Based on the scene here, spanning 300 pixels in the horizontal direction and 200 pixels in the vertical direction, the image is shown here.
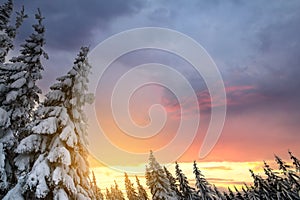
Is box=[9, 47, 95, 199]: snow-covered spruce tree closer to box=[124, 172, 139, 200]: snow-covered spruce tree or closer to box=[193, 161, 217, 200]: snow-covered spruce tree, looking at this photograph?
box=[193, 161, 217, 200]: snow-covered spruce tree

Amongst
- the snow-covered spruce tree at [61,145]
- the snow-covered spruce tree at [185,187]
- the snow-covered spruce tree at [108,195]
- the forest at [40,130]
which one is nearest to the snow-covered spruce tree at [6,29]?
the forest at [40,130]

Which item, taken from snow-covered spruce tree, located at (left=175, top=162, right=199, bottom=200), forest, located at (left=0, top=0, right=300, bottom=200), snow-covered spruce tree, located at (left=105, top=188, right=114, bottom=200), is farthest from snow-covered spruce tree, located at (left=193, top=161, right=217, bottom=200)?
snow-covered spruce tree, located at (left=105, top=188, right=114, bottom=200)

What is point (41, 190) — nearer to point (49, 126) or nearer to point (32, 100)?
point (49, 126)

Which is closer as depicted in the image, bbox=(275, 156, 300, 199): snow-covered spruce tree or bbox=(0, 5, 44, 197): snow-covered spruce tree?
bbox=(0, 5, 44, 197): snow-covered spruce tree

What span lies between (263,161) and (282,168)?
3488 mm

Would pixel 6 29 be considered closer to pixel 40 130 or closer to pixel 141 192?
pixel 40 130

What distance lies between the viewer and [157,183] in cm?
3544

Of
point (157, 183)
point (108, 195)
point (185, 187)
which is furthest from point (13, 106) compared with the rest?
point (108, 195)

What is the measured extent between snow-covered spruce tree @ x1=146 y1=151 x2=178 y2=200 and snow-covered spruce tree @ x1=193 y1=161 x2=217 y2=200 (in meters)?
4.83

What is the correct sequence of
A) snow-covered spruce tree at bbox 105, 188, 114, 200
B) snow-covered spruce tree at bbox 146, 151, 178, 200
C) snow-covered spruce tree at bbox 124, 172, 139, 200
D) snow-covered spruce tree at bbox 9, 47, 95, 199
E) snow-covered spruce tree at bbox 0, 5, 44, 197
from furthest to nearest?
snow-covered spruce tree at bbox 105, 188, 114, 200 → snow-covered spruce tree at bbox 124, 172, 139, 200 → snow-covered spruce tree at bbox 146, 151, 178, 200 → snow-covered spruce tree at bbox 0, 5, 44, 197 → snow-covered spruce tree at bbox 9, 47, 95, 199

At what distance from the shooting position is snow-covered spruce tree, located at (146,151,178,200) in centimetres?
3469

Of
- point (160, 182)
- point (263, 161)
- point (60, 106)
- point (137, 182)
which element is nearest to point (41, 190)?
point (60, 106)

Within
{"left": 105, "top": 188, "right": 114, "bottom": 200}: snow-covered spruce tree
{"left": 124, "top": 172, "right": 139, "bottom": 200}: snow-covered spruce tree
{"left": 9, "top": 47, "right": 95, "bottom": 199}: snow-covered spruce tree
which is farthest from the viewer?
{"left": 105, "top": 188, "right": 114, "bottom": 200}: snow-covered spruce tree

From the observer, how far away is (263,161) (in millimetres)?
39094
